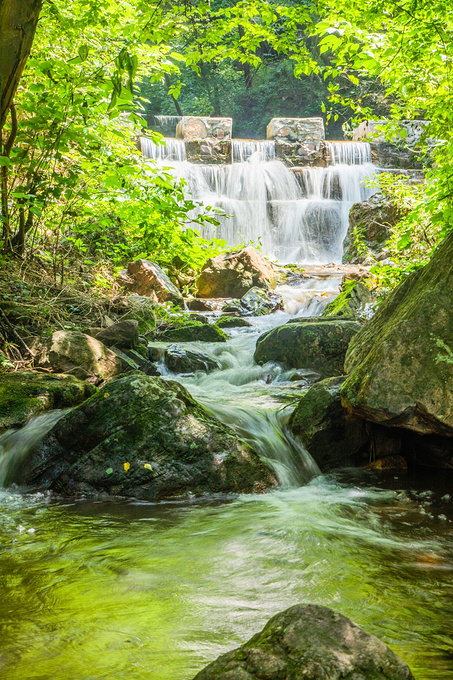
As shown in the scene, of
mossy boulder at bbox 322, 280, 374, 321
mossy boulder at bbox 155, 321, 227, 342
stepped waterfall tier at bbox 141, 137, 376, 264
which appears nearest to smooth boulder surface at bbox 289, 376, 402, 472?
mossy boulder at bbox 322, 280, 374, 321

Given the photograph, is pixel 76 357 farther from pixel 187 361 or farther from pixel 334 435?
pixel 334 435

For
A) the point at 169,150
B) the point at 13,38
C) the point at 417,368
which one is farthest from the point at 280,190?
the point at 13,38

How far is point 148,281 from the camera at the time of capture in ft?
34.8

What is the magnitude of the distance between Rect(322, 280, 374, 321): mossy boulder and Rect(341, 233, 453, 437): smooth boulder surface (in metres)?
4.71

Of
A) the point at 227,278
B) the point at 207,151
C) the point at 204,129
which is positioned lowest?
the point at 227,278

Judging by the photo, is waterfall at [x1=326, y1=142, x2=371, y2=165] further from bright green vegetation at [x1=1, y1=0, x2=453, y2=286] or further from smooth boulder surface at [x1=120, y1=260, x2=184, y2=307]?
bright green vegetation at [x1=1, y1=0, x2=453, y2=286]

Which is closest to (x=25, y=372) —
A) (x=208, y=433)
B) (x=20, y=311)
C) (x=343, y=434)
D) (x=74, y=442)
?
(x=20, y=311)

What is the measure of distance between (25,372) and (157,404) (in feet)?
6.64

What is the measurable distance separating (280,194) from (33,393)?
1930cm

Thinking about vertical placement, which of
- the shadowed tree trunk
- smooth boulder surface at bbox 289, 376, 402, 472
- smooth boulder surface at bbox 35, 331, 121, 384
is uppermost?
the shadowed tree trunk

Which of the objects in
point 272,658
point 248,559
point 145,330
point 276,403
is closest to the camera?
point 272,658

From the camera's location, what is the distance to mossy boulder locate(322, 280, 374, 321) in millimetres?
9133

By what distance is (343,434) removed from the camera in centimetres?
483

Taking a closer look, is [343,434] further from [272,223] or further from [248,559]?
[272,223]
